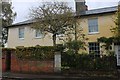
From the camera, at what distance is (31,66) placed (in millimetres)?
21172

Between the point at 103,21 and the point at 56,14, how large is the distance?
7617mm

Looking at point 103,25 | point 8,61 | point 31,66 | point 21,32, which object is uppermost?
point 103,25

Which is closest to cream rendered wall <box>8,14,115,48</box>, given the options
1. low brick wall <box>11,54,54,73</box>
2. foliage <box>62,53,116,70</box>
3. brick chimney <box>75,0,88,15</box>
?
brick chimney <box>75,0,88,15</box>

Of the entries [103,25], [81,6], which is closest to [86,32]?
[103,25]

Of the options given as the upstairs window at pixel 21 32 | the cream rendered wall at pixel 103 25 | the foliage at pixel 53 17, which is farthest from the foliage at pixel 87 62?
the upstairs window at pixel 21 32

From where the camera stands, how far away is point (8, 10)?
49000mm

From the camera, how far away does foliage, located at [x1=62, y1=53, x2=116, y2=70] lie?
18703 millimetres

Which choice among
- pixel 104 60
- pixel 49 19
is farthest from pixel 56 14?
pixel 104 60

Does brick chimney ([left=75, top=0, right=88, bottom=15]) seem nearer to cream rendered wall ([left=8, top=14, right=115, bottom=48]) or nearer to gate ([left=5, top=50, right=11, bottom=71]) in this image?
cream rendered wall ([left=8, top=14, right=115, bottom=48])

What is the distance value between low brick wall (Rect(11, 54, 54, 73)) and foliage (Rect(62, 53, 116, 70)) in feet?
3.98

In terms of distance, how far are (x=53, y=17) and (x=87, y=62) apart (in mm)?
5412

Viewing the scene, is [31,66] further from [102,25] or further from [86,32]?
[102,25]

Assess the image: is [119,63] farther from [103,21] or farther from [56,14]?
[103,21]

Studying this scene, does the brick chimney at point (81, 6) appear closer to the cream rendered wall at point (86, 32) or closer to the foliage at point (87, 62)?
the cream rendered wall at point (86, 32)
